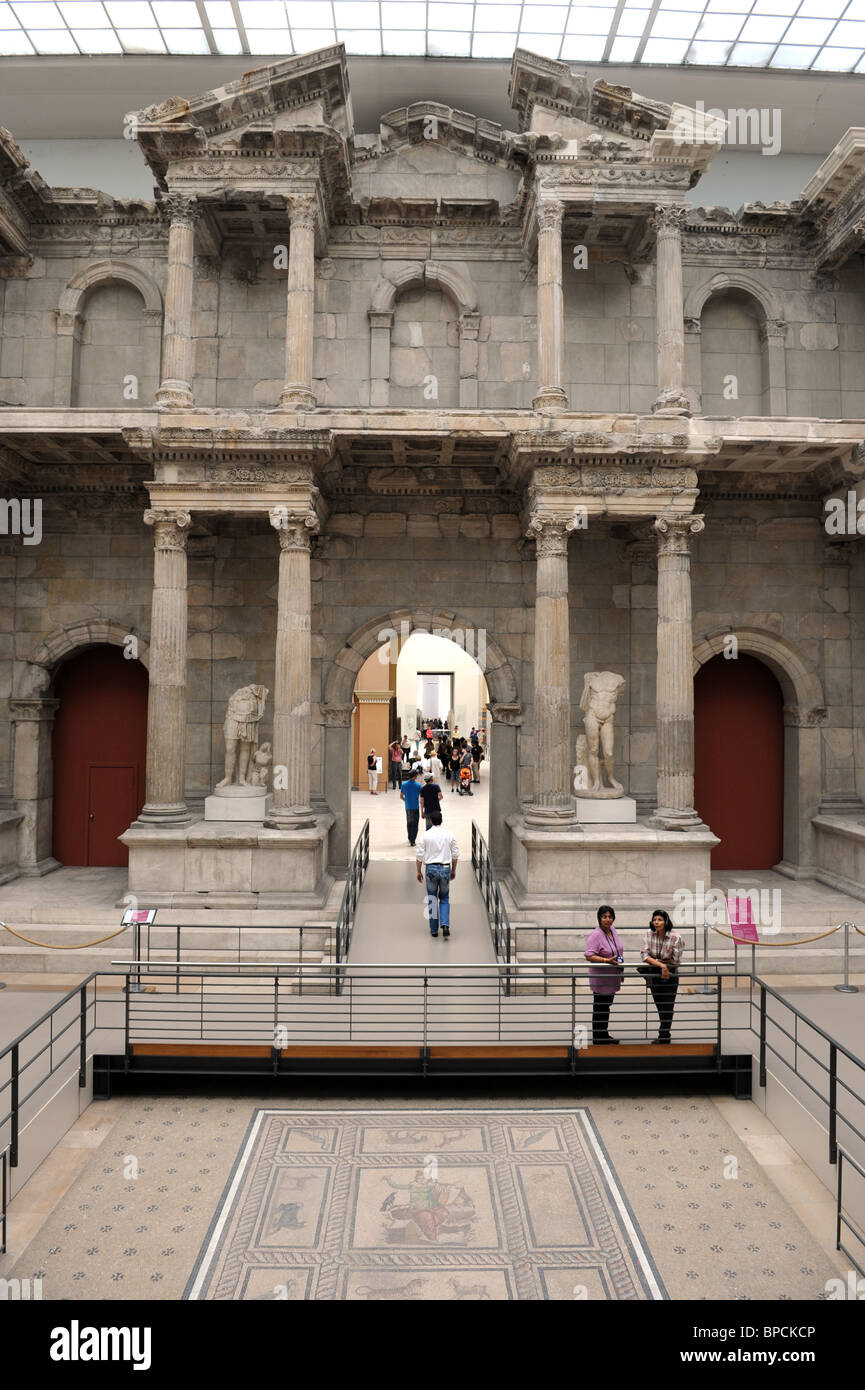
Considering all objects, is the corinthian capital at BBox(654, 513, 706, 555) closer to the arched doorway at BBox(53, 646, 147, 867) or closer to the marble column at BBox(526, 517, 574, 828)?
the marble column at BBox(526, 517, 574, 828)

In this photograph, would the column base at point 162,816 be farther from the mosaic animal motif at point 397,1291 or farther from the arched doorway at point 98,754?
the mosaic animal motif at point 397,1291

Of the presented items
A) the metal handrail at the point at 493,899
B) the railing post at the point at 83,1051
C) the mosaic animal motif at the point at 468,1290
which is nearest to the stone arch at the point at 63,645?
the metal handrail at the point at 493,899

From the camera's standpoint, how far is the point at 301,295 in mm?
12461

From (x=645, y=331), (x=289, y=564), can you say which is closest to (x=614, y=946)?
(x=289, y=564)

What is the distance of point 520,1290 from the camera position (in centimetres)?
554

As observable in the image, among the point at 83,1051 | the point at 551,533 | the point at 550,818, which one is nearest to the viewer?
the point at 83,1051

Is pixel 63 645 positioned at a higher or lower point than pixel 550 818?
higher

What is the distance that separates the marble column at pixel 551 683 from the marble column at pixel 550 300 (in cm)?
204

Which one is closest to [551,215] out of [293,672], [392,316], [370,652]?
[392,316]

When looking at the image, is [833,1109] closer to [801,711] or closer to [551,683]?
[551,683]

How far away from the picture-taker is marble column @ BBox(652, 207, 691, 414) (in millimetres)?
12594

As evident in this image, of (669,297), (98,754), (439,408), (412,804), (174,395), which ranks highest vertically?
(669,297)

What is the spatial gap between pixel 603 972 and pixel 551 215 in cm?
1044
